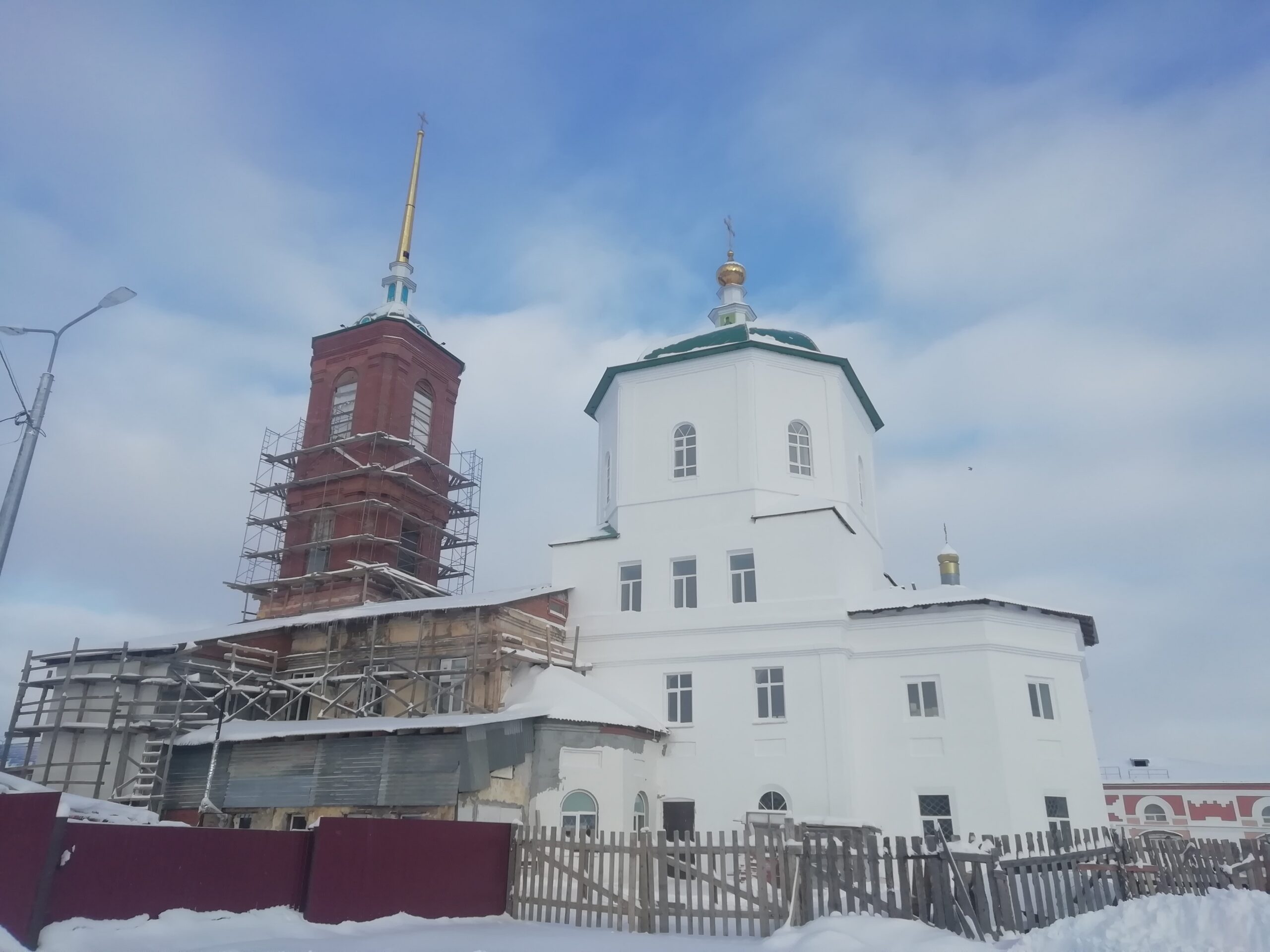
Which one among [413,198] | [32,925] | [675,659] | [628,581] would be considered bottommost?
[32,925]

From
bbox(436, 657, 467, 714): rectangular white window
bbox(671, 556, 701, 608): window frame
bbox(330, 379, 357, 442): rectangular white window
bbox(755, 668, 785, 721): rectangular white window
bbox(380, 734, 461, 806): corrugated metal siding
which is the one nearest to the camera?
bbox(380, 734, 461, 806): corrugated metal siding

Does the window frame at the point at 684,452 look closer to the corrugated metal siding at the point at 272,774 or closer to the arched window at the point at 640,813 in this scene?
the arched window at the point at 640,813

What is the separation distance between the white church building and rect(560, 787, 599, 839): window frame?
0.15ft

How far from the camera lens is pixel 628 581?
25.6 metres

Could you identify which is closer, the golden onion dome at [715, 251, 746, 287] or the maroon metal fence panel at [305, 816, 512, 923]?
the maroon metal fence panel at [305, 816, 512, 923]

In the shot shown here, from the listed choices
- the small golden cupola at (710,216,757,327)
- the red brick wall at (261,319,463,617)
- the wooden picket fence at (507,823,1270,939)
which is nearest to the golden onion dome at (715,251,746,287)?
the small golden cupola at (710,216,757,327)

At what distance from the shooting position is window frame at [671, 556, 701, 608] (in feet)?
80.8

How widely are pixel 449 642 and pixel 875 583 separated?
12.6 meters

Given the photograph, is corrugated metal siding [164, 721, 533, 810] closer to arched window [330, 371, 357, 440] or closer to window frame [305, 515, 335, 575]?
window frame [305, 515, 335, 575]

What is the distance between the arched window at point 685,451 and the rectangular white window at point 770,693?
6187 millimetres

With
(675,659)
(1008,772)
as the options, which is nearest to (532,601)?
(675,659)

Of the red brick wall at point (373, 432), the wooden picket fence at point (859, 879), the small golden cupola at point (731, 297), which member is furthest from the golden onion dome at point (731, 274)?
the wooden picket fence at point (859, 879)

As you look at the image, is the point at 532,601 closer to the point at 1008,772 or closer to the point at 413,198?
the point at 1008,772

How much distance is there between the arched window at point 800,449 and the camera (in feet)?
85.9
